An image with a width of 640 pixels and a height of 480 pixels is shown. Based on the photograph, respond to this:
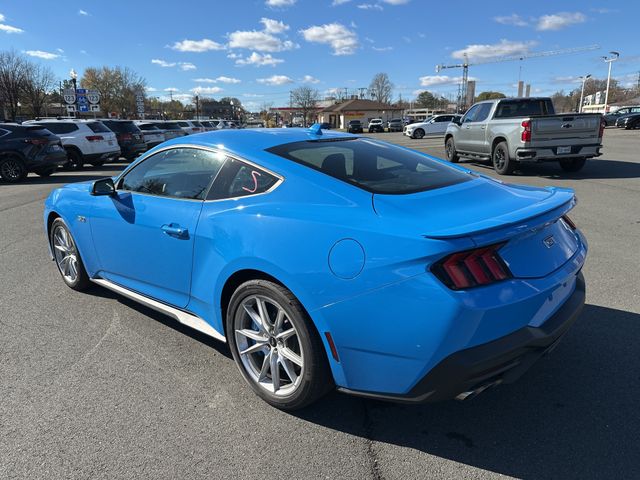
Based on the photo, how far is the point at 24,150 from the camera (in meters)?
13.2

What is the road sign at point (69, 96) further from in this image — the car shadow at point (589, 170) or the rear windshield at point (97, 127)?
the car shadow at point (589, 170)

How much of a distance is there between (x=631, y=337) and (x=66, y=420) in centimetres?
380

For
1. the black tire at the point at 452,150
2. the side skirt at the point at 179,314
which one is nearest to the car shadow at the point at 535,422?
the side skirt at the point at 179,314

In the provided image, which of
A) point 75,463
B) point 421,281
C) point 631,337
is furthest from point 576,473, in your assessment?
point 75,463

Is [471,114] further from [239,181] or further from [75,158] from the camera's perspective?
[75,158]

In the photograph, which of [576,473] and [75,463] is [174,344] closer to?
[75,463]

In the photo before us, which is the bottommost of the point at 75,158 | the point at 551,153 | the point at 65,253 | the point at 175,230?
the point at 65,253

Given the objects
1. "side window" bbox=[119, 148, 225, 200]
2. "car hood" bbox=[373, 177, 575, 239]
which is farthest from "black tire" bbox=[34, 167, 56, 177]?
"car hood" bbox=[373, 177, 575, 239]

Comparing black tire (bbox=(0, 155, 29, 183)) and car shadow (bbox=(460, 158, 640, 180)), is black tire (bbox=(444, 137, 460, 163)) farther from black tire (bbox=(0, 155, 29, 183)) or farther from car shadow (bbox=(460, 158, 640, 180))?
black tire (bbox=(0, 155, 29, 183))

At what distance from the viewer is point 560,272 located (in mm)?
2391

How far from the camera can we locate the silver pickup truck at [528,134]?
1055cm

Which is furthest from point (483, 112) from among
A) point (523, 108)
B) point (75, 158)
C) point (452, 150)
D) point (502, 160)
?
point (75, 158)

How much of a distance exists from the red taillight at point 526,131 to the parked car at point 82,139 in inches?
546

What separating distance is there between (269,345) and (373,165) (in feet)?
4.32
